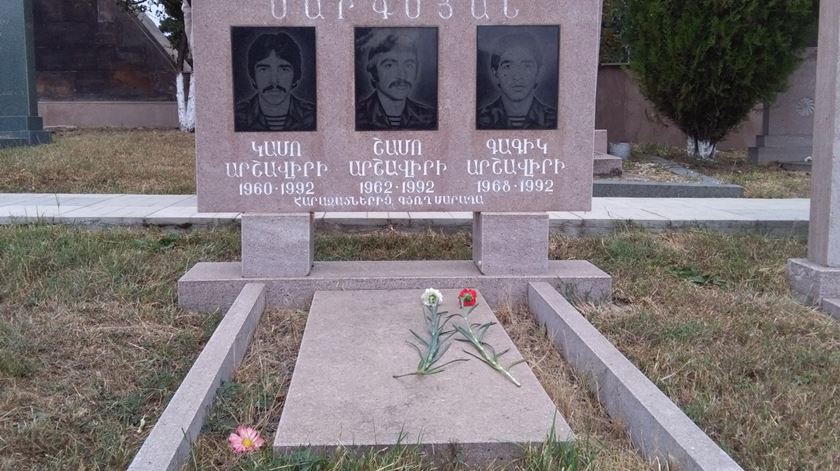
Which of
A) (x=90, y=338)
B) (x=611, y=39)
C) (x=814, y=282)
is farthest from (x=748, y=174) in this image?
(x=611, y=39)

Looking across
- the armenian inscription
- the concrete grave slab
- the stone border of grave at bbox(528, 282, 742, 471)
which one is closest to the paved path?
the armenian inscription

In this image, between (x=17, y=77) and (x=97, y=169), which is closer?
(x=97, y=169)

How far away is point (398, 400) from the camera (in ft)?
9.75

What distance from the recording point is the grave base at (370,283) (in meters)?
4.48

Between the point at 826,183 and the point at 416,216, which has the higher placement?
the point at 826,183

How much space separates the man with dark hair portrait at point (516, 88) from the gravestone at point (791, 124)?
27.1 feet

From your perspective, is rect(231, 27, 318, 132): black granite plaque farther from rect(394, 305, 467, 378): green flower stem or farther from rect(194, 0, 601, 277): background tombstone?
rect(394, 305, 467, 378): green flower stem

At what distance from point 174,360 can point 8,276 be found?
163cm

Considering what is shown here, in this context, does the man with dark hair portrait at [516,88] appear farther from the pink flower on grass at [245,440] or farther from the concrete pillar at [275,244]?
the pink flower on grass at [245,440]

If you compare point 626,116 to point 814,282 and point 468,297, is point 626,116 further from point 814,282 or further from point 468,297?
point 468,297

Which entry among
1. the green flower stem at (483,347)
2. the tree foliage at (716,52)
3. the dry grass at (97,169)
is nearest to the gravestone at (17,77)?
the dry grass at (97,169)

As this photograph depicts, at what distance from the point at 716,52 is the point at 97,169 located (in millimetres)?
7830

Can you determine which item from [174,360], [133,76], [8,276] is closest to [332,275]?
[174,360]

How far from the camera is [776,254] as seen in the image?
17.9 feet
